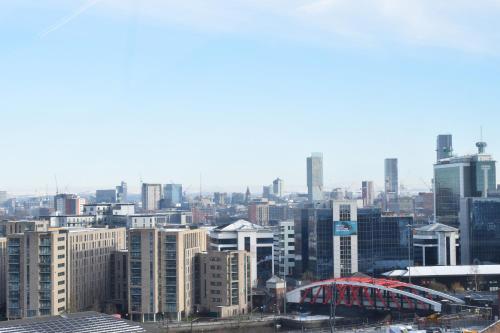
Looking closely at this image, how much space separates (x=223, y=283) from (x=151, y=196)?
4367 cm

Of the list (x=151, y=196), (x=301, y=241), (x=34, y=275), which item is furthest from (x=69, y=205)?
(x=34, y=275)

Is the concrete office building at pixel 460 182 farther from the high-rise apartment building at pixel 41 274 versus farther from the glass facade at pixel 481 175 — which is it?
the high-rise apartment building at pixel 41 274

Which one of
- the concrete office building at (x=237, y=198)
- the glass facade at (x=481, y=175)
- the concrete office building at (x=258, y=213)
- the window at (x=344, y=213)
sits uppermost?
the glass facade at (x=481, y=175)

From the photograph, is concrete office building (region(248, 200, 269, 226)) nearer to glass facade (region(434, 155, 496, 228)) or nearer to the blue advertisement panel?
glass facade (region(434, 155, 496, 228))

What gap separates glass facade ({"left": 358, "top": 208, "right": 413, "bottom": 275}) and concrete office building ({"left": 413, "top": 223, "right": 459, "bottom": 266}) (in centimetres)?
162

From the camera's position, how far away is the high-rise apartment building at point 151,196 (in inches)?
2434

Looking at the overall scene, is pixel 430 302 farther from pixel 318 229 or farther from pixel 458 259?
pixel 458 259

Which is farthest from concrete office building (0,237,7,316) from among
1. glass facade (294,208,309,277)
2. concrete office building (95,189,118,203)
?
concrete office building (95,189,118,203)

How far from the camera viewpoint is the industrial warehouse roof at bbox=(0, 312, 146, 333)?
14.0 meters

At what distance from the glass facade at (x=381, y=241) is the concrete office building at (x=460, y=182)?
25.5 feet

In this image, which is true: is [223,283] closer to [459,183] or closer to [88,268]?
[88,268]

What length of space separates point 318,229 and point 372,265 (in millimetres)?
1738

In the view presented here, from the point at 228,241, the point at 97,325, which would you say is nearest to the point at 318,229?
the point at 228,241

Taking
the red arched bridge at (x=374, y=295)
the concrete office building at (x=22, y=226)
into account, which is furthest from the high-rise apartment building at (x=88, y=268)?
the red arched bridge at (x=374, y=295)
